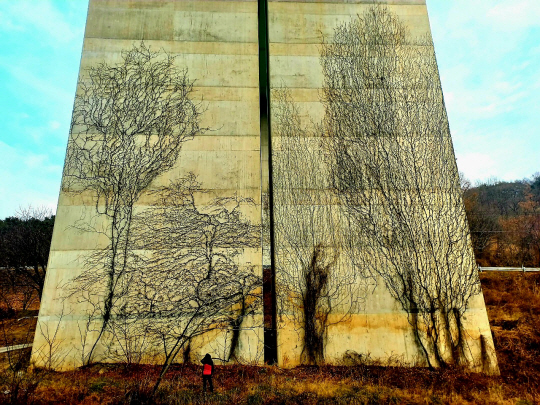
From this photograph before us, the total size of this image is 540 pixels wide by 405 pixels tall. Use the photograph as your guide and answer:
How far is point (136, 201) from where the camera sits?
8789 mm

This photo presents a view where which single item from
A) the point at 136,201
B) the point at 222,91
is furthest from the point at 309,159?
the point at 136,201

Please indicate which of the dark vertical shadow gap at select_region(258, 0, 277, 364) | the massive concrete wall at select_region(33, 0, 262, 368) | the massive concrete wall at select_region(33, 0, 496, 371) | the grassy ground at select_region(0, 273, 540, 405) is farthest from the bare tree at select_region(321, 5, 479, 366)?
the massive concrete wall at select_region(33, 0, 262, 368)

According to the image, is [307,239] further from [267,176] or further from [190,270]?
[190,270]

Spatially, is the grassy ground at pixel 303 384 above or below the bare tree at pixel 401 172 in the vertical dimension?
below

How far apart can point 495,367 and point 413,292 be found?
97.5 inches

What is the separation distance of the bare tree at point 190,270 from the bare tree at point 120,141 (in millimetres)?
557

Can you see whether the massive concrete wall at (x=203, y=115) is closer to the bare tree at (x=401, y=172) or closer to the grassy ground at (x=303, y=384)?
the grassy ground at (x=303, y=384)

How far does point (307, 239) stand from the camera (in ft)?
28.7

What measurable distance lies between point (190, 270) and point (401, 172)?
6511mm

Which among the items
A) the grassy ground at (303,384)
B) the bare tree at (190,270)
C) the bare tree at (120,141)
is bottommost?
the grassy ground at (303,384)

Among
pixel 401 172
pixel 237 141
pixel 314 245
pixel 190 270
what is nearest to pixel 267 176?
pixel 237 141

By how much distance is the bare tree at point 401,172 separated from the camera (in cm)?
841

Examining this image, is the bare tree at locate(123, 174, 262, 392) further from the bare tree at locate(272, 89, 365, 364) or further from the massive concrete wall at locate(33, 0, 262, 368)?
the bare tree at locate(272, 89, 365, 364)

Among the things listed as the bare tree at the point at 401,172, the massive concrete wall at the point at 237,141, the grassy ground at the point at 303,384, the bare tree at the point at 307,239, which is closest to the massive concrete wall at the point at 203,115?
the massive concrete wall at the point at 237,141
